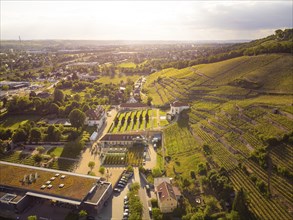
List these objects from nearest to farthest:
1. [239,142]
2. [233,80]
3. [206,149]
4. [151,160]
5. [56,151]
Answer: [239,142] → [206,149] → [151,160] → [56,151] → [233,80]

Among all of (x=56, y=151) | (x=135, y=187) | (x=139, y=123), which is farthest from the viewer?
Result: (x=139, y=123)

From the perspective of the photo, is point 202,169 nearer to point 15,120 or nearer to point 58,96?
point 15,120

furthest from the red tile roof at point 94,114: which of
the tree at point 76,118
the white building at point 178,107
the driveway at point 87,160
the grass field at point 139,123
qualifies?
the white building at point 178,107

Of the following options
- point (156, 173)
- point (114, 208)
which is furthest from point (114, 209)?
point (156, 173)

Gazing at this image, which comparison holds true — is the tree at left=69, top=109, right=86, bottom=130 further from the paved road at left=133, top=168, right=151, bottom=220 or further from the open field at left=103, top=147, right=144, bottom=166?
the paved road at left=133, top=168, right=151, bottom=220

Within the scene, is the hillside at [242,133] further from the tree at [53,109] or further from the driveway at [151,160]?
the tree at [53,109]
